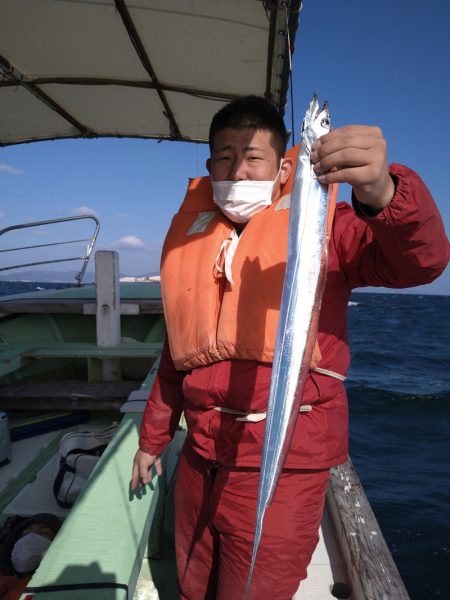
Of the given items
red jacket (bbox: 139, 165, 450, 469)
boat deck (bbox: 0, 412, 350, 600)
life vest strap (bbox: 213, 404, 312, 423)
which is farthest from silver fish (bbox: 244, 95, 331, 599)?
boat deck (bbox: 0, 412, 350, 600)

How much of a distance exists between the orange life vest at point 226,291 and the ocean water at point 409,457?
4.29 meters

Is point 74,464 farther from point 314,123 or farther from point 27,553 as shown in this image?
point 314,123

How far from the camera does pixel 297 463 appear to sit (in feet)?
4.97

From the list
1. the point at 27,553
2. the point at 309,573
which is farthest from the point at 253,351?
the point at 27,553

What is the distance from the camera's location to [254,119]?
1767 millimetres

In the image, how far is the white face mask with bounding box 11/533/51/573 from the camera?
238cm

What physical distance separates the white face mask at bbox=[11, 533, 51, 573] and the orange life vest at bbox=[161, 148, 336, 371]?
5.39 ft

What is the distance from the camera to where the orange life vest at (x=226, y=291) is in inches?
64.3

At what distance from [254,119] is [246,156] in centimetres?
17

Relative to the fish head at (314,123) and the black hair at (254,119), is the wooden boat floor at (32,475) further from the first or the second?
the fish head at (314,123)

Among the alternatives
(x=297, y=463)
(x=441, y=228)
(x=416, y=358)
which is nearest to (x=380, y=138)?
(x=441, y=228)

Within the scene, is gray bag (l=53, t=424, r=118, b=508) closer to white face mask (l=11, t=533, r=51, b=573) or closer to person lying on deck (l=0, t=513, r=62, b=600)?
person lying on deck (l=0, t=513, r=62, b=600)

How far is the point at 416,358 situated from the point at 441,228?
1687 cm

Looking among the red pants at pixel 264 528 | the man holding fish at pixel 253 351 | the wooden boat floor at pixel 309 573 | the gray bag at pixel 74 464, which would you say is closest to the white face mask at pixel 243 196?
the man holding fish at pixel 253 351
